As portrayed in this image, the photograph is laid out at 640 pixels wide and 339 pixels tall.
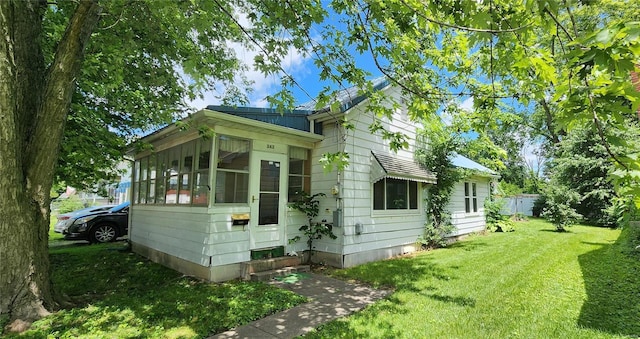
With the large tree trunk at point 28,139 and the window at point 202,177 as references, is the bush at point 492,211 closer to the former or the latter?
the window at point 202,177

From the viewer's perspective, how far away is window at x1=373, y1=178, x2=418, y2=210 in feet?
28.2

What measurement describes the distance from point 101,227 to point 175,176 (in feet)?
23.0

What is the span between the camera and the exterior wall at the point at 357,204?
24.6 feet

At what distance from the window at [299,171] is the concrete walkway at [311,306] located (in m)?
2.25

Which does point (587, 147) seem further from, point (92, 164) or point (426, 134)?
point (92, 164)

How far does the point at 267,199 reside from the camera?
23.7 feet

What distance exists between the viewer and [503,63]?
3.65 meters

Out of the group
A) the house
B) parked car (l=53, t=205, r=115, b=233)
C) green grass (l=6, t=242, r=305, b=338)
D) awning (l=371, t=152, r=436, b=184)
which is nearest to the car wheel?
parked car (l=53, t=205, r=115, b=233)

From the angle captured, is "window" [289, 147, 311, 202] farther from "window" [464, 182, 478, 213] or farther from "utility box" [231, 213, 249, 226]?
"window" [464, 182, 478, 213]

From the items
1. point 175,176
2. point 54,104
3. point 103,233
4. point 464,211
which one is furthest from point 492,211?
point 103,233

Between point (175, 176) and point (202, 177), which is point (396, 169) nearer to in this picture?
point (202, 177)

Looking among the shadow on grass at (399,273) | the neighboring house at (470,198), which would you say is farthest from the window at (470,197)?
the shadow on grass at (399,273)

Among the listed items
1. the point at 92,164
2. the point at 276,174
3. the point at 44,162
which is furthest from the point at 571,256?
the point at 92,164

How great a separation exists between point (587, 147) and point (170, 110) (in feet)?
68.6
